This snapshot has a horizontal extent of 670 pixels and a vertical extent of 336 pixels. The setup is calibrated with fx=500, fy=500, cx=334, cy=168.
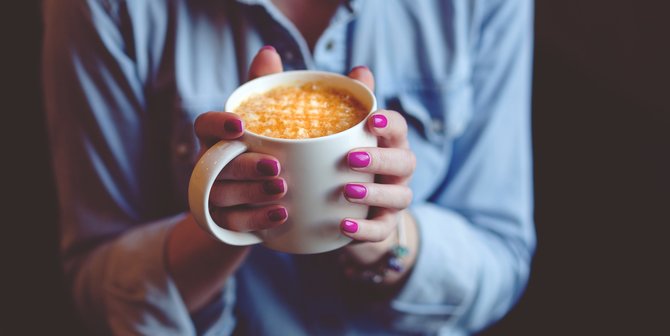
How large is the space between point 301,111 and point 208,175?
0.15 meters

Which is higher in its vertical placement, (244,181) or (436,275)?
(244,181)

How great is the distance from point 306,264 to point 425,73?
1.44ft

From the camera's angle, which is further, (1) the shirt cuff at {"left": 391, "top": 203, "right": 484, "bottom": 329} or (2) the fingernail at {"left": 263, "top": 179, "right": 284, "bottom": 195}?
(1) the shirt cuff at {"left": 391, "top": 203, "right": 484, "bottom": 329}

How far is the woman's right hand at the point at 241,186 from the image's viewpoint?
1.66 ft

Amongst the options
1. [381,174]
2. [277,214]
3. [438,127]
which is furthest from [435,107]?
[277,214]

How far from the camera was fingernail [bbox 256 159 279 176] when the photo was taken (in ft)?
1.63

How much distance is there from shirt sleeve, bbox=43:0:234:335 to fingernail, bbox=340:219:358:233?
0.41m

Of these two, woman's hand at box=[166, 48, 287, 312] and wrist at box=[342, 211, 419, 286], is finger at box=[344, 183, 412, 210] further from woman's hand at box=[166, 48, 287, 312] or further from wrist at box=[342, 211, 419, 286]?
wrist at box=[342, 211, 419, 286]

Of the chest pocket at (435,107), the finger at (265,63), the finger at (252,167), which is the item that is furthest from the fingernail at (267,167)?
the chest pocket at (435,107)

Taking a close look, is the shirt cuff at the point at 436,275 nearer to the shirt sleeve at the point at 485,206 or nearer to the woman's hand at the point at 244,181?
the shirt sleeve at the point at 485,206

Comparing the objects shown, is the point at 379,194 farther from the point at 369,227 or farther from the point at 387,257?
the point at 387,257

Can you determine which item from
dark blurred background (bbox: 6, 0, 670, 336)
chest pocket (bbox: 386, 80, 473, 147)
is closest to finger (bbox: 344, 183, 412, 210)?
chest pocket (bbox: 386, 80, 473, 147)

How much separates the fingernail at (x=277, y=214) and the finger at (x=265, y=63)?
0.22 m

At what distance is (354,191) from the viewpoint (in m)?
0.53
